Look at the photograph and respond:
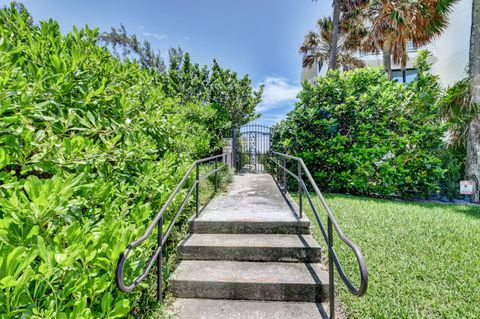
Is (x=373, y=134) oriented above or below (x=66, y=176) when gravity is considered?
above


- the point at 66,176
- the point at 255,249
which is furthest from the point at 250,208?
the point at 66,176

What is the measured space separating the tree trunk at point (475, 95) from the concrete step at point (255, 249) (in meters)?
6.65

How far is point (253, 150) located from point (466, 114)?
24.2 ft

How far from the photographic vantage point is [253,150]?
10773 mm

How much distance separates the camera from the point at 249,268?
2.60 metres

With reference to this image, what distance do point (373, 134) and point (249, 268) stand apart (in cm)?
557

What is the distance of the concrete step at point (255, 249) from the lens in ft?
8.91

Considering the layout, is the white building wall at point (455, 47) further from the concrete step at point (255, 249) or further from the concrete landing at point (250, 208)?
the concrete step at point (255, 249)

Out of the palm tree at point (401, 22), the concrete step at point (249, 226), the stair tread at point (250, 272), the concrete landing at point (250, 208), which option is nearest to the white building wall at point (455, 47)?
the palm tree at point (401, 22)

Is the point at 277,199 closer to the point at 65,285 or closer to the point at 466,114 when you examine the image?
the point at 65,285

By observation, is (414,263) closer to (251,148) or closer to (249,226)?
(249,226)

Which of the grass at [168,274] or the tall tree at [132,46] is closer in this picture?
the grass at [168,274]

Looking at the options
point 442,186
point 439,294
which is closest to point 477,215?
point 442,186

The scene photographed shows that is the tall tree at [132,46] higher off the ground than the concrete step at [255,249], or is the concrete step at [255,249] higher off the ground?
the tall tree at [132,46]
